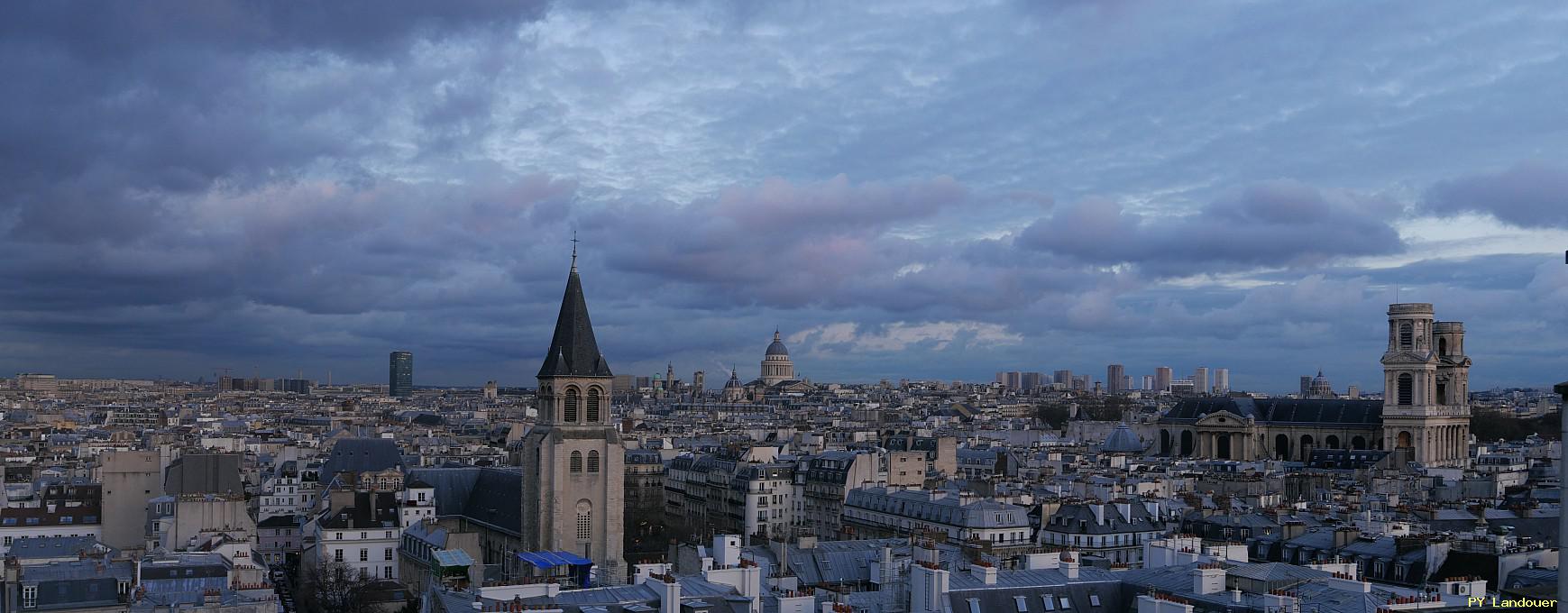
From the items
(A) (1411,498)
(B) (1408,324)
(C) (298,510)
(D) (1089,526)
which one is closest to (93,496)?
(C) (298,510)

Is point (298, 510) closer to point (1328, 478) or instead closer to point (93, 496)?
point (93, 496)

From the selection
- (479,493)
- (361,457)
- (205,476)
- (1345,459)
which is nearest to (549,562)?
(479,493)

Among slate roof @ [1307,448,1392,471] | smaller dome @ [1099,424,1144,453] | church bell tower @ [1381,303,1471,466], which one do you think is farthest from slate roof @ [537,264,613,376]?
church bell tower @ [1381,303,1471,466]

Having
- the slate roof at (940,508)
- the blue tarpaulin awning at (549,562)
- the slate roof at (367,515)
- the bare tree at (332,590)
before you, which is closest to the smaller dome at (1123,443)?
the slate roof at (940,508)

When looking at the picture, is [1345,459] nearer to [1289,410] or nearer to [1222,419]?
[1222,419]

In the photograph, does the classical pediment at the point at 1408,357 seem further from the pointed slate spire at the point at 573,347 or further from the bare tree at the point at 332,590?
the bare tree at the point at 332,590

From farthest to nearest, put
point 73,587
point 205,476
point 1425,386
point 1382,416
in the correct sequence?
point 1382,416 < point 1425,386 < point 205,476 < point 73,587
